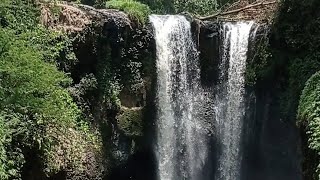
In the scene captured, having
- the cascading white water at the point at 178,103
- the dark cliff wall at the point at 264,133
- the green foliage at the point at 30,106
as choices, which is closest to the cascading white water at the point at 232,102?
the dark cliff wall at the point at 264,133

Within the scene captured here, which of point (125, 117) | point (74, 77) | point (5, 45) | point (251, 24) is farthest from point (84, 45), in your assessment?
point (251, 24)

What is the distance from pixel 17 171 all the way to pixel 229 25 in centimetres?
991

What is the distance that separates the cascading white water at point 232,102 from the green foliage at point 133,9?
2.63 metres

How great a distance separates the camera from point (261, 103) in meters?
14.5

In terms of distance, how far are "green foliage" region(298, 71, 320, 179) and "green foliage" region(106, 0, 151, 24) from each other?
5.94 meters

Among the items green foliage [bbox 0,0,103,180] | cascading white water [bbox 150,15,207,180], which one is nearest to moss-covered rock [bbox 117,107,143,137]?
cascading white water [bbox 150,15,207,180]

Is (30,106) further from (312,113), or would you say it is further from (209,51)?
(209,51)

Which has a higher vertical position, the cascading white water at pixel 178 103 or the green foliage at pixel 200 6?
the green foliage at pixel 200 6

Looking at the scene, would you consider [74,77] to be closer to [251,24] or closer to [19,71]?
[19,71]

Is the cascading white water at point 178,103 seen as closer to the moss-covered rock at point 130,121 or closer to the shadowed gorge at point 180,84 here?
the shadowed gorge at point 180,84

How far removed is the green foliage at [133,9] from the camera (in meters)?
13.7

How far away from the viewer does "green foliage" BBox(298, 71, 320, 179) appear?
775 centimetres

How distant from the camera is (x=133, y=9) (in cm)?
1389

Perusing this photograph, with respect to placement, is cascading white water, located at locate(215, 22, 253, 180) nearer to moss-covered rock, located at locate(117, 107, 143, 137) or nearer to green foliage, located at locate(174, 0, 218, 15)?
moss-covered rock, located at locate(117, 107, 143, 137)
